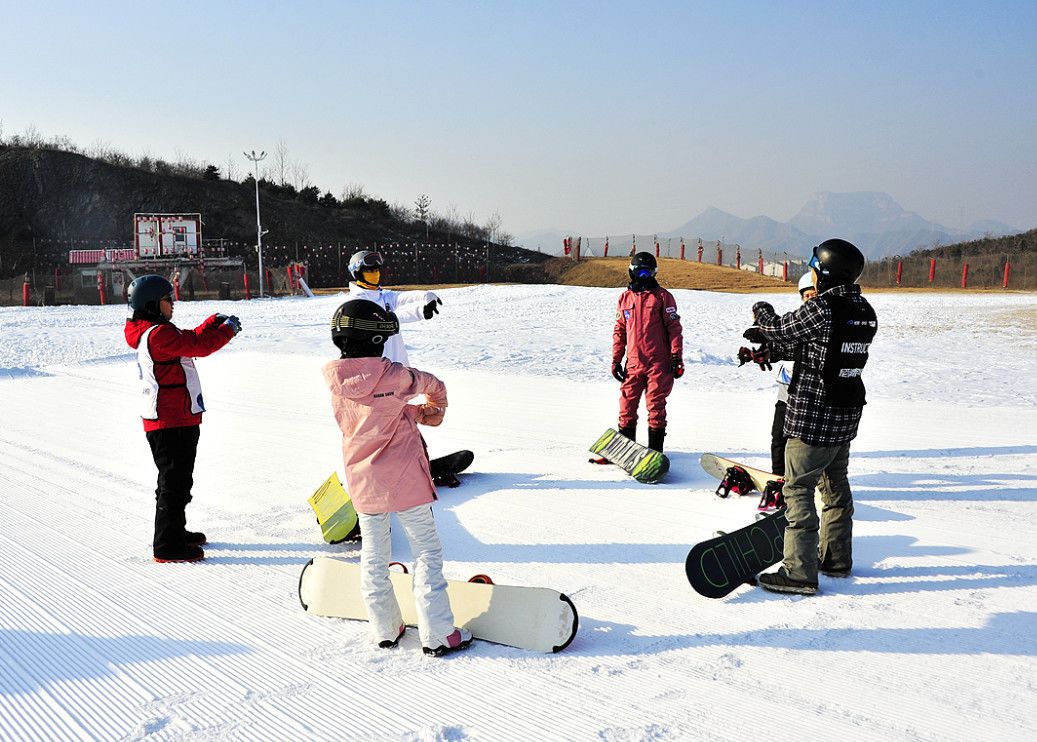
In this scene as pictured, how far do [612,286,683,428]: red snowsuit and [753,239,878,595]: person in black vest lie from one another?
8.16 ft

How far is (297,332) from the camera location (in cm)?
1858

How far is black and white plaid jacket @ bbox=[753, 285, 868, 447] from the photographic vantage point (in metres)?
4.01

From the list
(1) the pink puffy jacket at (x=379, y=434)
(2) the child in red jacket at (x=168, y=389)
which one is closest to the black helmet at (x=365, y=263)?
(2) the child in red jacket at (x=168, y=389)

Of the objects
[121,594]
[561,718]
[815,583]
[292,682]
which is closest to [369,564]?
[292,682]

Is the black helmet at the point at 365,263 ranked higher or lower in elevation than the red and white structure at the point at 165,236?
lower

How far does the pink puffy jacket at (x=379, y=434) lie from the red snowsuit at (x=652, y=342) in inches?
142

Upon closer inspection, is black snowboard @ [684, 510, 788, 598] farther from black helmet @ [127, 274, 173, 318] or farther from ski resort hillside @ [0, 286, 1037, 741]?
black helmet @ [127, 274, 173, 318]

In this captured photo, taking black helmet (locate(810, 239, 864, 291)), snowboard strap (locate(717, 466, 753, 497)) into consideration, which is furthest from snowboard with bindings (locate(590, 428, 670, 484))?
black helmet (locate(810, 239, 864, 291))

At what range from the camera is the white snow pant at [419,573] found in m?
3.54

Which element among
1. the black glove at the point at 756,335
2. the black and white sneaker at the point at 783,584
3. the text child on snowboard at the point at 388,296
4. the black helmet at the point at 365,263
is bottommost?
the black and white sneaker at the point at 783,584

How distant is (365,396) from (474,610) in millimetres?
1227

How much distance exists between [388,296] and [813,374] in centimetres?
304

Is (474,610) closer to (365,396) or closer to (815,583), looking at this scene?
(365,396)

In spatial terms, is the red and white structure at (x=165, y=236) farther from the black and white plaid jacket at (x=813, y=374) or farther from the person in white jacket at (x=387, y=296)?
the black and white plaid jacket at (x=813, y=374)
